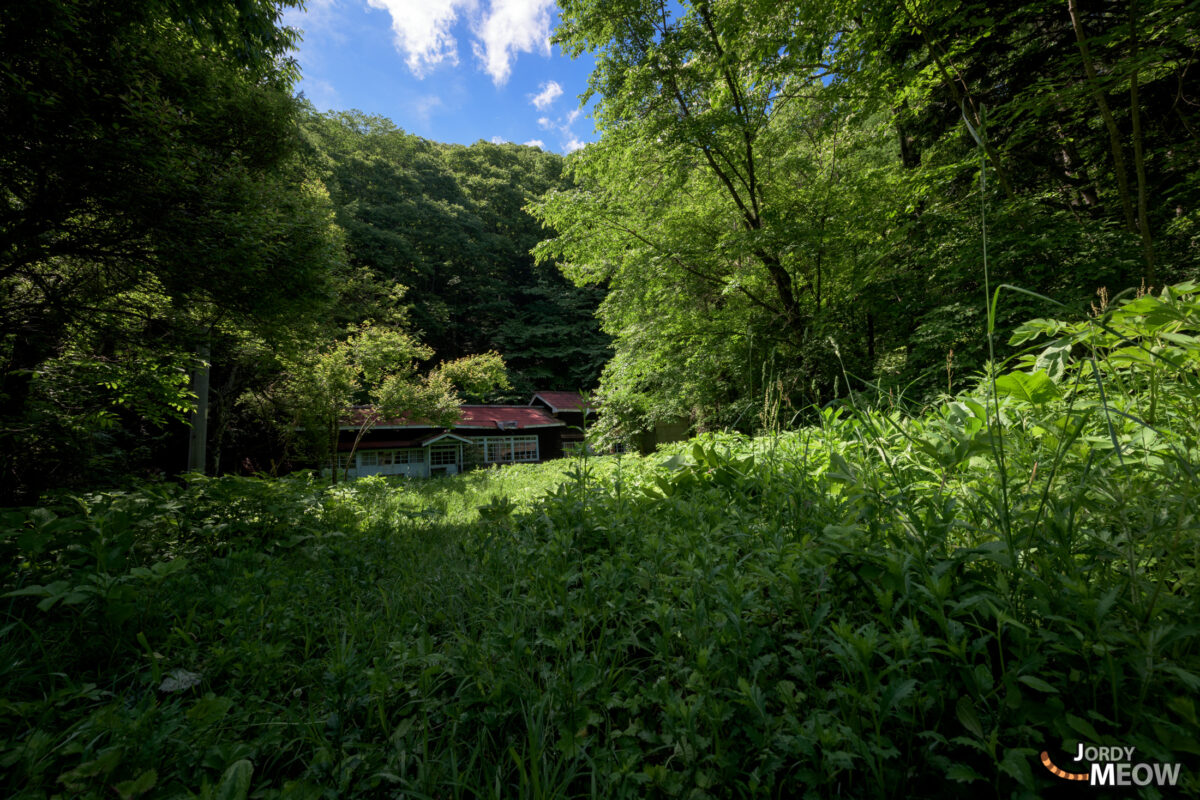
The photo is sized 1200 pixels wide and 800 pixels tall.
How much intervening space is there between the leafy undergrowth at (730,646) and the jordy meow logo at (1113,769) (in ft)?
0.05

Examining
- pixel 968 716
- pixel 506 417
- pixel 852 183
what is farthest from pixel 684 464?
pixel 506 417

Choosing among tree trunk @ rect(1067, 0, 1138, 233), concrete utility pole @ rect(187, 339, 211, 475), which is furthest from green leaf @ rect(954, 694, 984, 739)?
concrete utility pole @ rect(187, 339, 211, 475)

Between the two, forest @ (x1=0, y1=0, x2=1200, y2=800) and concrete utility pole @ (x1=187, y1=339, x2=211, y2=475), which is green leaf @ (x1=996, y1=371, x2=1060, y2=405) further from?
concrete utility pole @ (x1=187, y1=339, x2=211, y2=475)

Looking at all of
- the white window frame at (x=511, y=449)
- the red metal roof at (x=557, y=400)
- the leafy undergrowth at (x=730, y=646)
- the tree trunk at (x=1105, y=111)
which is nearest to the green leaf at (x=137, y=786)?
the leafy undergrowth at (x=730, y=646)

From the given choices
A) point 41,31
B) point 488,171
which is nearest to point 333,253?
point 41,31

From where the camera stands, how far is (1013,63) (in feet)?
21.8

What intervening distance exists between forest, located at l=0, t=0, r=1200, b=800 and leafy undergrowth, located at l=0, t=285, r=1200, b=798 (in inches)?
0.6

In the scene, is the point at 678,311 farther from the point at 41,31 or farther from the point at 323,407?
the point at 323,407

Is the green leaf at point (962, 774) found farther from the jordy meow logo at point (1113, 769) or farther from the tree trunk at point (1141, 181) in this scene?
the tree trunk at point (1141, 181)

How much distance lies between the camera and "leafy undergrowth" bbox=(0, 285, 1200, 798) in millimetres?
868

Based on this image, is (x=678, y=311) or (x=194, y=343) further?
(x=678, y=311)

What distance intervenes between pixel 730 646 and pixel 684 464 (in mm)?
1797

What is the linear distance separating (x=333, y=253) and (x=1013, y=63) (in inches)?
430

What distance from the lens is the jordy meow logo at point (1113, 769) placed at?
2.45ft
